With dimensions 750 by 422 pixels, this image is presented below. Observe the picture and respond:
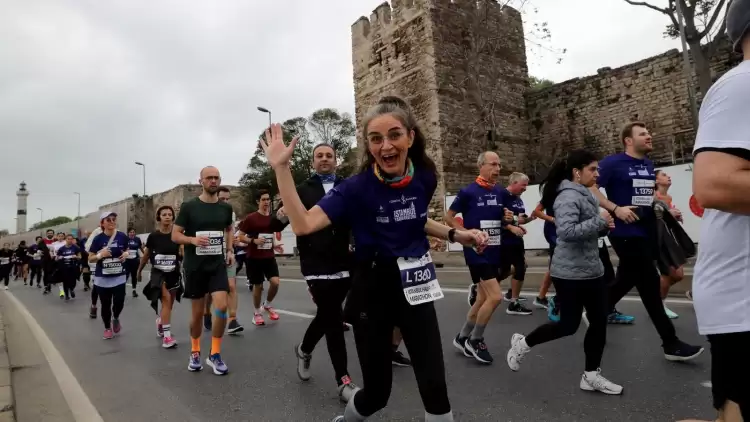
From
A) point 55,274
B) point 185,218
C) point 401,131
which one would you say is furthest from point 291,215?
point 55,274

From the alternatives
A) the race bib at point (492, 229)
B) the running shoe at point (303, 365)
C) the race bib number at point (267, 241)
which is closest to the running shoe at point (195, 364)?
the running shoe at point (303, 365)

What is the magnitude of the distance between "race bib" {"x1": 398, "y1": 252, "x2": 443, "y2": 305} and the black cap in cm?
146

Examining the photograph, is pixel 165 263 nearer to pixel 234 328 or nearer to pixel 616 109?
pixel 234 328

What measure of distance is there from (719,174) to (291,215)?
1.57m

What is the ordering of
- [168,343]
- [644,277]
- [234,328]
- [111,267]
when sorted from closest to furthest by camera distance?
1. [644,277]
2. [168,343]
3. [234,328]
4. [111,267]

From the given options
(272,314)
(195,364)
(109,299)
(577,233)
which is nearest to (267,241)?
(272,314)

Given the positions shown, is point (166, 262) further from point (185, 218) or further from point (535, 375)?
point (535, 375)

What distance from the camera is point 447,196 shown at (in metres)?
19.9

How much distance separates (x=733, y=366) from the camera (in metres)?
1.46

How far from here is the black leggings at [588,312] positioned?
142 inches

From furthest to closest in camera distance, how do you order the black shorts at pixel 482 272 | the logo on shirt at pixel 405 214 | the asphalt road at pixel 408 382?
the black shorts at pixel 482 272 < the asphalt road at pixel 408 382 < the logo on shirt at pixel 405 214

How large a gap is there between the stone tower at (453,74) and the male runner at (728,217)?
18.8 metres

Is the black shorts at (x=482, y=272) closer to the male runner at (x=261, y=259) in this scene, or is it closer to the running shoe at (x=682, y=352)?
the running shoe at (x=682, y=352)

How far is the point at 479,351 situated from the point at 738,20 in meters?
3.67
